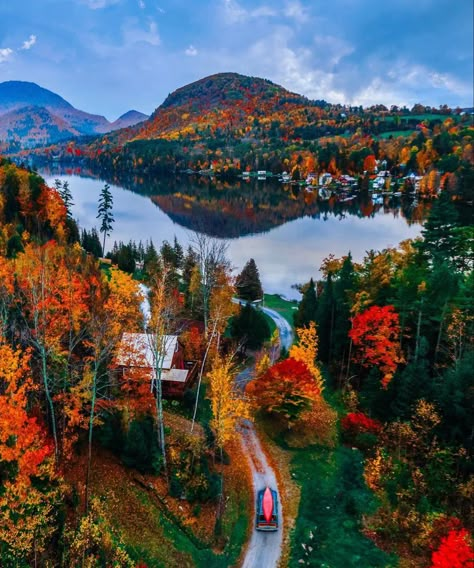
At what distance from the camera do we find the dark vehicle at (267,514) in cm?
2098

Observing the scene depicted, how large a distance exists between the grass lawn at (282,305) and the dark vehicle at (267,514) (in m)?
28.6

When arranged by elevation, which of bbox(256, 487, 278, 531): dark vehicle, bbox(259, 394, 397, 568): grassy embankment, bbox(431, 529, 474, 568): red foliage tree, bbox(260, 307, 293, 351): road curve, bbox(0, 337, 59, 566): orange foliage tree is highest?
bbox(0, 337, 59, 566): orange foliage tree

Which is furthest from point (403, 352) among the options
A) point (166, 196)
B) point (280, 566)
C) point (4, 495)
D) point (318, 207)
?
point (166, 196)

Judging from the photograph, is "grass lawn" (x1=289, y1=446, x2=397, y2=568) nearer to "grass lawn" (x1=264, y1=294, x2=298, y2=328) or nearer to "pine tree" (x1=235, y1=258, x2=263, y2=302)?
"grass lawn" (x1=264, y1=294, x2=298, y2=328)

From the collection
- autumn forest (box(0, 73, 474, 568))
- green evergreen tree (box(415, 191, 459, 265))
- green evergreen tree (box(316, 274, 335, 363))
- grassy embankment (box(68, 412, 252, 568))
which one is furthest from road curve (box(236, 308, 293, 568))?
green evergreen tree (box(415, 191, 459, 265))

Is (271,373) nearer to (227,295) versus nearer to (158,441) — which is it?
(158,441)

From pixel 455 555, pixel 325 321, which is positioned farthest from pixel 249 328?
pixel 455 555

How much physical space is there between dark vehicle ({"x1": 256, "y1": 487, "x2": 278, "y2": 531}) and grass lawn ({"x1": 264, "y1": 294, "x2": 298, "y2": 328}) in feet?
93.7

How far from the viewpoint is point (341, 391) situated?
3603cm

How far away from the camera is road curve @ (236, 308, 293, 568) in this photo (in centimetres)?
1927

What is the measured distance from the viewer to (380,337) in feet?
106

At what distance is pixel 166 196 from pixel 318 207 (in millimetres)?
59769

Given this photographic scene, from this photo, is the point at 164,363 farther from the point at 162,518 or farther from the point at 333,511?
the point at 333,511

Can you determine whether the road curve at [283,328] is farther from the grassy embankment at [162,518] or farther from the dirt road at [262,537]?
the grassy embankment at [162,518]
